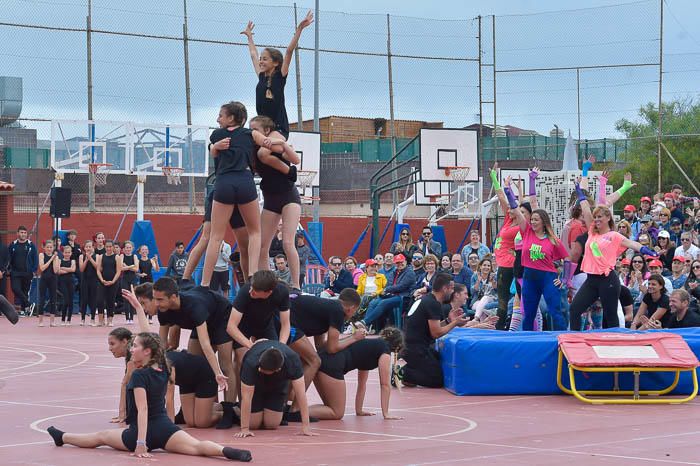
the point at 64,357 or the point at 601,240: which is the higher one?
the point at 601,240

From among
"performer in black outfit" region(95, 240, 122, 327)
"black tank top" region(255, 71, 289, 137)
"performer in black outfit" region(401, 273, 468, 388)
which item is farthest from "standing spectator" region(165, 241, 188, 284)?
"black tank top" region(255, 71, 289, 137)

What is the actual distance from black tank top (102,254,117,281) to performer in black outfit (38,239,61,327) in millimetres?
1113

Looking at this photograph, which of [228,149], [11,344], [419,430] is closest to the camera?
[419,430]

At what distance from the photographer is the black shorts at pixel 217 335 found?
983 centimetres

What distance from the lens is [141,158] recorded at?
91.1 ft

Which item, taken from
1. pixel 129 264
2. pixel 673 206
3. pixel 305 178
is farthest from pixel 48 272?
pixel 673 206

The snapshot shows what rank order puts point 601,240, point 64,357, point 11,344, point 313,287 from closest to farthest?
point 601,240
point 64,357
point 11,344
point 313,287

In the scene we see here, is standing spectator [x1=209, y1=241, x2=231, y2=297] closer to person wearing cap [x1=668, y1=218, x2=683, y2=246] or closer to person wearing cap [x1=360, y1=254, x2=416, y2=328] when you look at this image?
→ person wearing cap [x1=360, y1=254, x2=416, y2=328]

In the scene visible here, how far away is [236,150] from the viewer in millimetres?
10102

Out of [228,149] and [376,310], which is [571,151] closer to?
[376,310]

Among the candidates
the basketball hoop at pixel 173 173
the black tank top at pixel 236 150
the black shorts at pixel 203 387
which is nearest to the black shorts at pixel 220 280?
the basketball hoop at pixel 173 173

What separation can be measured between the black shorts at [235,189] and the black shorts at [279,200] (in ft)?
1.60

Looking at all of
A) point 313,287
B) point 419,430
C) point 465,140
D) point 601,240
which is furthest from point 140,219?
point 419,430

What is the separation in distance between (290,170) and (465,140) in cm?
1931
